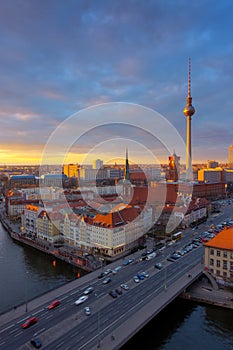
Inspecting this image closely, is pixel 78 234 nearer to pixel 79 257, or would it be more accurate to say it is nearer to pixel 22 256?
pixel 79 257

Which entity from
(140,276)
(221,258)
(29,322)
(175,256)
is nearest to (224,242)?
(221,258)

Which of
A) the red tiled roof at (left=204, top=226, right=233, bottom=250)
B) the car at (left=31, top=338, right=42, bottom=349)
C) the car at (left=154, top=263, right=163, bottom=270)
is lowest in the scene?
the car at (left=31, top=338, right=42, bottom=349)

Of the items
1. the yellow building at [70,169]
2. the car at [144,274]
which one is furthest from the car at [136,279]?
the yellow building at [70,169]

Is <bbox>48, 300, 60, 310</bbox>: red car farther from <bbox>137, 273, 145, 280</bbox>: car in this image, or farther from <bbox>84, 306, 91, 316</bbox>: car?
<bbox>137, 273, 145, 280</bbox>: car

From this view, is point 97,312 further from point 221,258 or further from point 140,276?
point 221,258

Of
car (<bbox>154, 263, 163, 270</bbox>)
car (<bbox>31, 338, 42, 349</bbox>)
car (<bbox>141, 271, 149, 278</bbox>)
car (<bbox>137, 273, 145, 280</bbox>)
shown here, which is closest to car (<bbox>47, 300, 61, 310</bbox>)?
car (<bbox>31, 338, 42, 349</bbox>)

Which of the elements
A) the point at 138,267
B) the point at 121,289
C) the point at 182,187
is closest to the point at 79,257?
the point at 138,267

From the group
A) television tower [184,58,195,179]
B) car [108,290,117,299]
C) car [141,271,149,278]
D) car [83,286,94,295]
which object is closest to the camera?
car [108,290,117,299]
